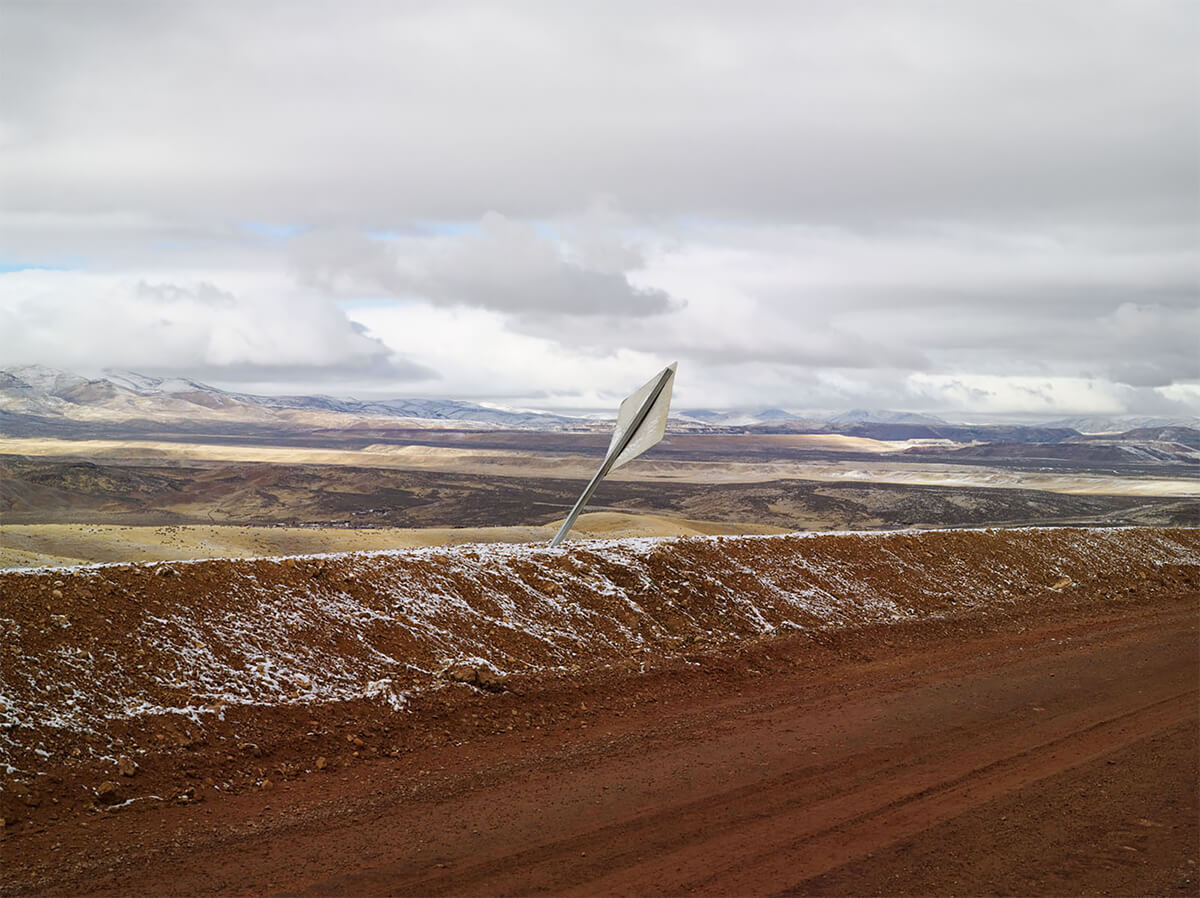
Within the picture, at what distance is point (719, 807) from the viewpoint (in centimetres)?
916

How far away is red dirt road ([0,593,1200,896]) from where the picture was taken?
303 inches

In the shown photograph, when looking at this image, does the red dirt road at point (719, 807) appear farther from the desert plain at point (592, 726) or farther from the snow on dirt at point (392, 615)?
the snow on dirt at point (392, 615)

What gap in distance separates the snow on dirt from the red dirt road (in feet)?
4.42

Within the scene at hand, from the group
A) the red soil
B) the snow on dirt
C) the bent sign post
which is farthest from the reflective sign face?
the red soil

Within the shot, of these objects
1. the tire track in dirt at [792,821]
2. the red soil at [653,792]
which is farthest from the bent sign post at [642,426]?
the tire track in dirt at [792,821]

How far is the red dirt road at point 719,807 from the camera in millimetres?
7707

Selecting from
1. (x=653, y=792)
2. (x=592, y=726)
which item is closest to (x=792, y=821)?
(x=653, y=792)

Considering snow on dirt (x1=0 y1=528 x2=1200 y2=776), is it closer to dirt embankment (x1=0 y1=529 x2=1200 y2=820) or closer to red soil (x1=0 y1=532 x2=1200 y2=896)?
dirt embankment (x1=0 y1=529 x2=1200 y2=820)

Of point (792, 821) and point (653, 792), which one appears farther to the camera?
point (653, 792)

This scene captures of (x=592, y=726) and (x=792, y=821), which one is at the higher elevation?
(x=592, y=726)

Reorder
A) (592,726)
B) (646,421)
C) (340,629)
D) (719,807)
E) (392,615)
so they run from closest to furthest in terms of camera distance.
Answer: (719,807)
(592,726)
(340,629)
(392,615)
(646,421)

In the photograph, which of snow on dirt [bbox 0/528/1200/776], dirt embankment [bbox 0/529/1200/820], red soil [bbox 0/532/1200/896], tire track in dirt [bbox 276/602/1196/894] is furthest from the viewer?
snow on dirt [bbox 0/528/1200/776]

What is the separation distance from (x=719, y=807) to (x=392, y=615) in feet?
20.1

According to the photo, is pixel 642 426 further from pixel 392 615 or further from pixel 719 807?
pixel 719 807
